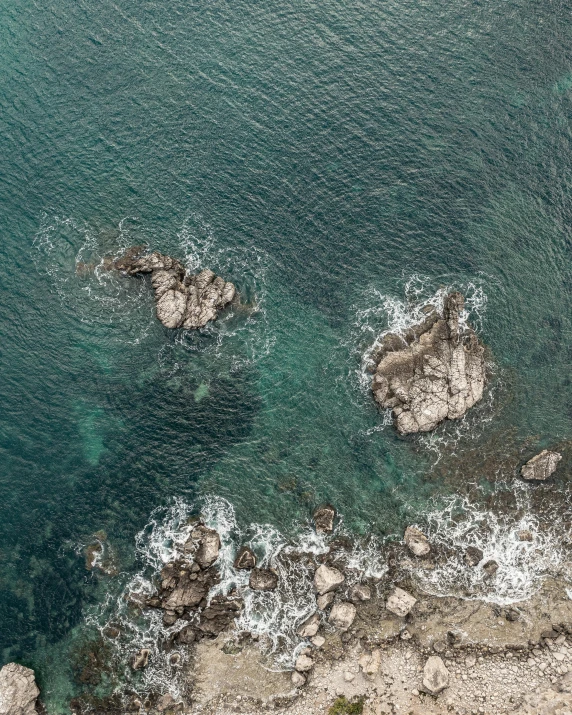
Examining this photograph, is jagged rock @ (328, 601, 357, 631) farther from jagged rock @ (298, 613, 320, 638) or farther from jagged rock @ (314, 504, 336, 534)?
jagged rock @ (314, 504, 336, 534)

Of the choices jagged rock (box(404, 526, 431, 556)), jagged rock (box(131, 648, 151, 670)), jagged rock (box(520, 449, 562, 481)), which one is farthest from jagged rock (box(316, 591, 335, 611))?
jagged rock (box(520, 449, 562, 481))

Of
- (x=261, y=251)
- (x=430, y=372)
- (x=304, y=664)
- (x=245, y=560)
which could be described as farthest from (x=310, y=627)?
(x=261, y=251)

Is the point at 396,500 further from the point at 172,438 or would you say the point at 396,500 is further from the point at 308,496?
the point at 172,438

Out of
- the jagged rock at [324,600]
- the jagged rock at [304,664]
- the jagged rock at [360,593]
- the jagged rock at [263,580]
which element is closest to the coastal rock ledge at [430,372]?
the jagged rock at [360,593]

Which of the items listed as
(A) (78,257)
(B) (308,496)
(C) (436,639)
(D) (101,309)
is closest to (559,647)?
(C) (436,639)

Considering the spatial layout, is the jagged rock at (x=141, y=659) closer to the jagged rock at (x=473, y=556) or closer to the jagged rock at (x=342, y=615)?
the jagged rock at (x=342, y=615)
